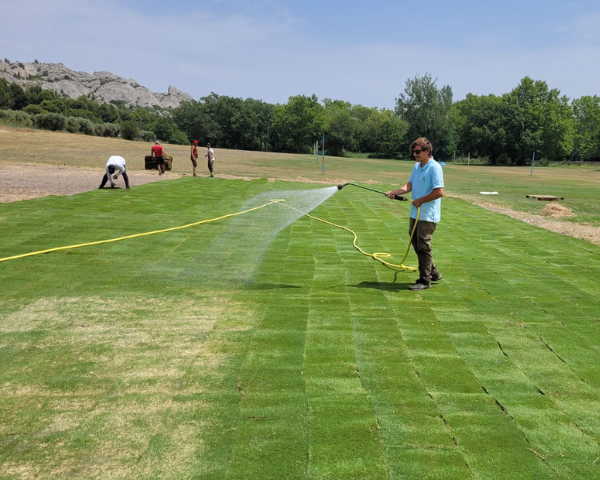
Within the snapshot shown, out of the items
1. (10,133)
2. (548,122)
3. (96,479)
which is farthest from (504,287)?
(548,122)

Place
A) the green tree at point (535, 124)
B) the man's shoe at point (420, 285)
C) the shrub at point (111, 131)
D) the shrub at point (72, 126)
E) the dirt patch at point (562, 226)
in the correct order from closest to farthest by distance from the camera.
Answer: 1. the man's shoe at point (420, 285)
2. the dirt patch at point (562, 226)
3. the shrub at point (72, 126)
4. the shrub at point (111, 131)
5. the green tree at point (535, 124)

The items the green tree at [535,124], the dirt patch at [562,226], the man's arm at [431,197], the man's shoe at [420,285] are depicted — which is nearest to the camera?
the man's arm at [431,197]

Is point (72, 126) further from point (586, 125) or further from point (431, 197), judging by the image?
point (586, 125)

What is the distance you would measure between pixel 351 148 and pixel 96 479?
12209cm

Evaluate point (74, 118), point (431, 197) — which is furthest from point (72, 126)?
point (431, 197)

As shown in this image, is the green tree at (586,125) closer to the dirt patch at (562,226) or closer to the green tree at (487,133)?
the green tree at (487,133)

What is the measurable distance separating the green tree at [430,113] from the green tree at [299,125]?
22.0 metres

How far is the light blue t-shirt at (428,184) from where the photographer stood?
8086 mm

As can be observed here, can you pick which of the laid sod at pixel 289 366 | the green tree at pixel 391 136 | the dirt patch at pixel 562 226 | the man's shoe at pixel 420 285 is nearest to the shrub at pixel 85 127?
the green tree at pixel 391 136

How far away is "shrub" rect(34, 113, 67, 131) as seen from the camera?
3103 inches

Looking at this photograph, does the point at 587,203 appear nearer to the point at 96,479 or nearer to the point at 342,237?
the point at 342,237

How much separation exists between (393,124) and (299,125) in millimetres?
22599

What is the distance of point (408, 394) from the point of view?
4.79 metres

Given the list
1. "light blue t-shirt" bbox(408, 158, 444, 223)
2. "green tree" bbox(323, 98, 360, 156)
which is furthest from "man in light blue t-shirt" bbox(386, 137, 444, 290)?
"green tree" bbox(323, 98, 360, 156)
